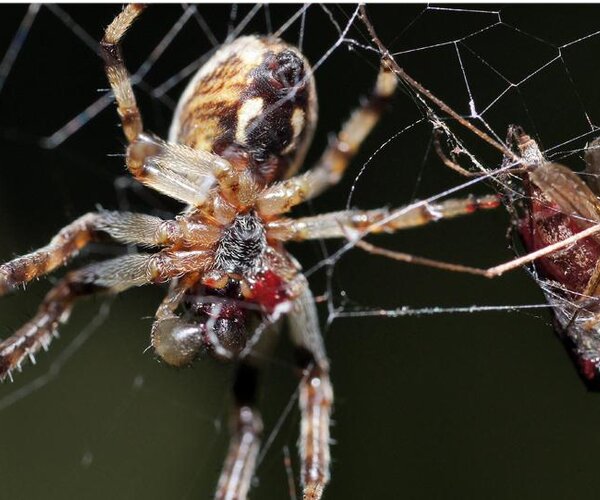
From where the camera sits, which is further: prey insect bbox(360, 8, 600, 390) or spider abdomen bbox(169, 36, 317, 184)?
spider abdomen bbox(169, 36, 317, 184)

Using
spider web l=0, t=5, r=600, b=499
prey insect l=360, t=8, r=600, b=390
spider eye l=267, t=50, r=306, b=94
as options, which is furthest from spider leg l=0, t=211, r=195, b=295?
spider web l=0, t=5, r=600, b=499

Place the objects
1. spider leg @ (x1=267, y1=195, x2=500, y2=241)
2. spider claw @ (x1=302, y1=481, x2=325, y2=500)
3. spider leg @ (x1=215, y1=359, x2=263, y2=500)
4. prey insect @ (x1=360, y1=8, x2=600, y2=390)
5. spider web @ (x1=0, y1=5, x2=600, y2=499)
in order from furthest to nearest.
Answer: spider web @ (x1=0, y1=5, x2=600, y2=499), spider leg @ (x1=215, y1=359, x2=263, y2=500), spider claw @ (x1=302, y1=481, x2=325, y2=500), spider leg @ (x1=267, y1=195, x2=500, y2=241), prey insect @ (x1=360, y1=8, x2=600, y2=390)

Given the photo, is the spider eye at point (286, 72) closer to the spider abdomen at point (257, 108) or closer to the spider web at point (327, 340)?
the spider abdomen at point (257, 108)

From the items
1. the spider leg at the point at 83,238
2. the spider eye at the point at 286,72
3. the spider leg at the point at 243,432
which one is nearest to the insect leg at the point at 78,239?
the spider leg at the point at 83,238

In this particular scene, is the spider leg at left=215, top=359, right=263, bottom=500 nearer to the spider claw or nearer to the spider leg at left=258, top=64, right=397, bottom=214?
the spider claw

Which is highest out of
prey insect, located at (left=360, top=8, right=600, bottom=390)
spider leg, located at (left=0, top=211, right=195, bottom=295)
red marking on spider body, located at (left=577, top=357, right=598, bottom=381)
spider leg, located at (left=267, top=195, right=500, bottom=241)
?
spider leg, located at (left=0, top=211, right=195, bottom=295)

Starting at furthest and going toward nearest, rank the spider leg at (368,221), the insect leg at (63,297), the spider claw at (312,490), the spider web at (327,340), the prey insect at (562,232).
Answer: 1. the spider web at (327,340)
2. the spider claw at (312,490)
3. the insect leg at (63,297)
4. the spider leg at (368,221)
5. the prey insect at (562,232)

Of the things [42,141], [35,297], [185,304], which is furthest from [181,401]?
[185,304]

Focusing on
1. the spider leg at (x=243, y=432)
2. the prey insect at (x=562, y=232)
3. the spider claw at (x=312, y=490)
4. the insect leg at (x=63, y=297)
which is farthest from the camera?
the spider leg at (x=243, y=432)
